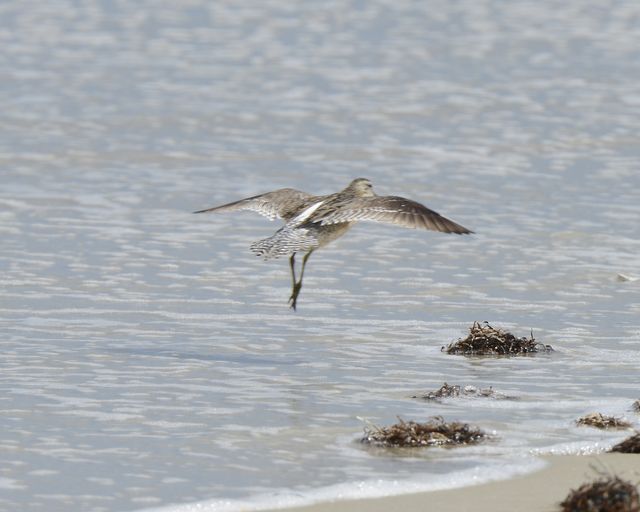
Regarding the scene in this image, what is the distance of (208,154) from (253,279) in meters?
6.96

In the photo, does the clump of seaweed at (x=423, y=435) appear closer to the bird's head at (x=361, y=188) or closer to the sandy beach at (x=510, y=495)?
the sandy beach at (x=510, y=495)

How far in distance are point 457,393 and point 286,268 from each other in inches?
192

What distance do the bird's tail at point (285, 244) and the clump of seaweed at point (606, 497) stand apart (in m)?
4.17

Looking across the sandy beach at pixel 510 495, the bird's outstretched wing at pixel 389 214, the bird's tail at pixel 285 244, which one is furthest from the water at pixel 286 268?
the bird's outstretched wing at pixel 389 214

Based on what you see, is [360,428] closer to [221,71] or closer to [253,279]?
[253,279]

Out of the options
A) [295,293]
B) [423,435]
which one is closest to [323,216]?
[295,293]

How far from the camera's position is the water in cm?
850

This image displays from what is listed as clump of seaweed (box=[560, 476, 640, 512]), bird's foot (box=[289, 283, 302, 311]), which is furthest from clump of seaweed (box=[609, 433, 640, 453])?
bird's foot (box=[289, 283, 302, 311])

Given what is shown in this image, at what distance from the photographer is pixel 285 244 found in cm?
1122

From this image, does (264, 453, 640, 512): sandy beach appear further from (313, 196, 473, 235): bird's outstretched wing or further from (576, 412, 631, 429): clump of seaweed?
(313, 196, 473, 235): bird's outstretched wing

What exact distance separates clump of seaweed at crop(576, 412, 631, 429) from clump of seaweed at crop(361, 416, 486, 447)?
70cm

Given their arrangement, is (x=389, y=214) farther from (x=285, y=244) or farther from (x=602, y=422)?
(x=602, y=422)

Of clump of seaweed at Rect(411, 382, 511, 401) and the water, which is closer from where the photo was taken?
the water

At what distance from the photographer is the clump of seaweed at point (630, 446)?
8.32m
